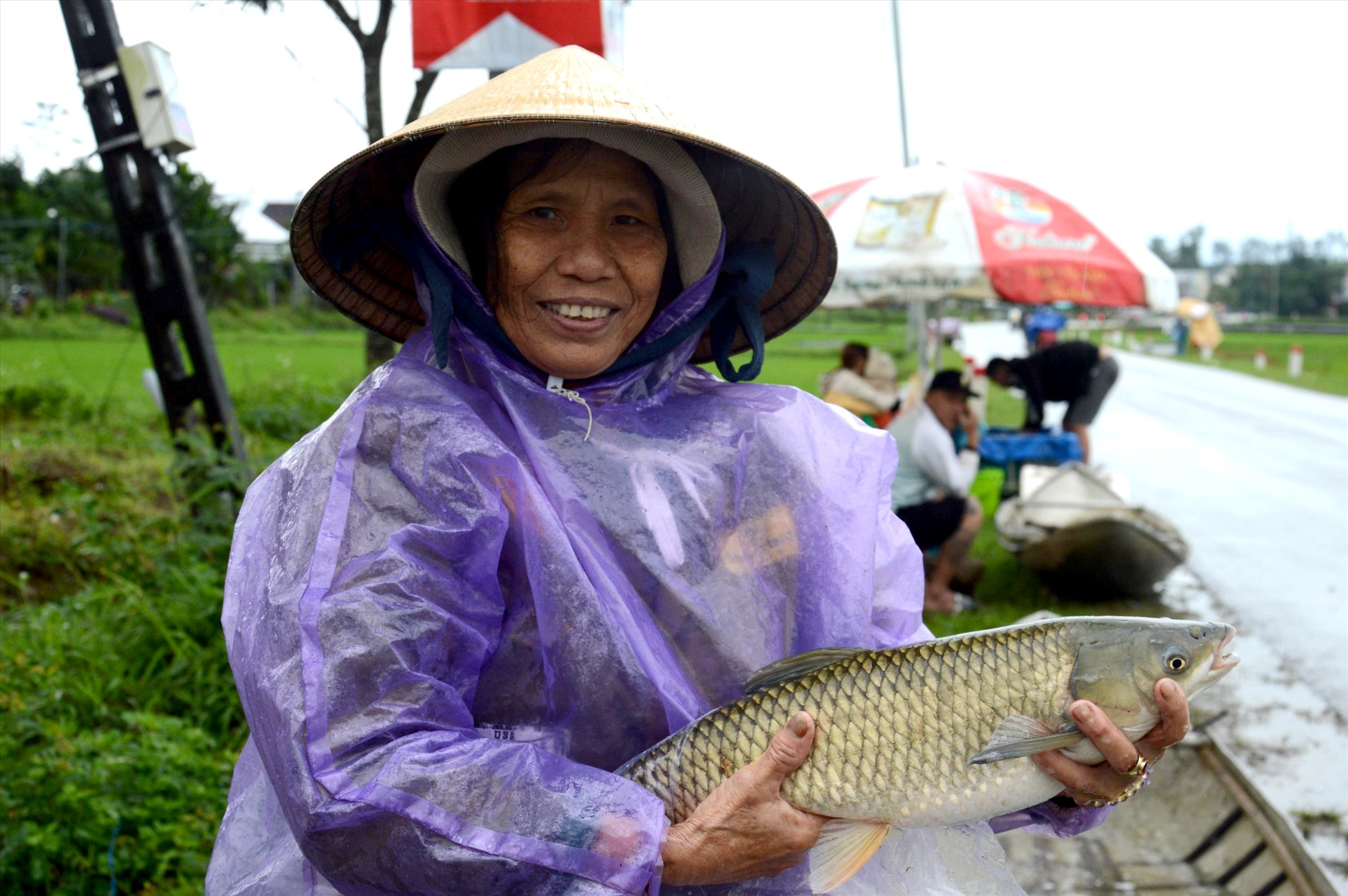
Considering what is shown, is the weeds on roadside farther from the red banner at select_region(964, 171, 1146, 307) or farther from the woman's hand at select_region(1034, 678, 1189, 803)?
the red banner at select_region(964, 171, 1146, 307)

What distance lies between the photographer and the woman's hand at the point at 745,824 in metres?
1.44

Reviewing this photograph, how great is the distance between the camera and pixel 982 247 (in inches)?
264

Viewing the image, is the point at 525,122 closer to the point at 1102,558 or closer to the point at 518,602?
the point at 518,602

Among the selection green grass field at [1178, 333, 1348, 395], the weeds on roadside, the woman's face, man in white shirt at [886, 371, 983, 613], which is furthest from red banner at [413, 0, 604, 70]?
green grass field at [1178, 333, 1348, 395]

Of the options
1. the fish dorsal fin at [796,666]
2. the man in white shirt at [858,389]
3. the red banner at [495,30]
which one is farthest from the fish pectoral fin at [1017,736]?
the man in white shirt at [858,389]

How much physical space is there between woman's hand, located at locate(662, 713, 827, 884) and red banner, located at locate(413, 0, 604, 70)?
9.72 feet

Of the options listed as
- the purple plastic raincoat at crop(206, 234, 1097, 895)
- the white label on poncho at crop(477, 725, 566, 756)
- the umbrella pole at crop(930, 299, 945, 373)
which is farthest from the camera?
the umbrella pole at crop(930, 299, 945, 373)

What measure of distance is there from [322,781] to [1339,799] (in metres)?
4.26

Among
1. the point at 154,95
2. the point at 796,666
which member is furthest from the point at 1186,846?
the point at 154,95

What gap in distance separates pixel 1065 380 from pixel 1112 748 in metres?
9.38

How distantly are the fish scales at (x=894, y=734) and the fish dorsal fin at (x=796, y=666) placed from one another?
3 centimetres

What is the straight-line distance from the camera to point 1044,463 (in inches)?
348

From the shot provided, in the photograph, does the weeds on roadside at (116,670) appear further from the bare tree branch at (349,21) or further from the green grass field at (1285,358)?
the green grass field at (1285,358)

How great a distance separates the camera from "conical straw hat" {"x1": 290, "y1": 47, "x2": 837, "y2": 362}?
1604mm
